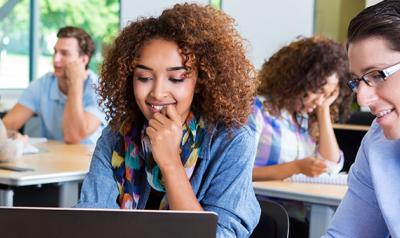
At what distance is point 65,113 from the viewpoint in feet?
12.2

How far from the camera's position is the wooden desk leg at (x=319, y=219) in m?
2.51

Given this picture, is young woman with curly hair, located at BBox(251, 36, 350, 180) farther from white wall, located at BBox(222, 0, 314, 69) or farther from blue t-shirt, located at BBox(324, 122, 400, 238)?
white wall, located at BBox(222, 0, 314, 69)

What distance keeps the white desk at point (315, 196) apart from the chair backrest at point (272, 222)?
32.1 inches

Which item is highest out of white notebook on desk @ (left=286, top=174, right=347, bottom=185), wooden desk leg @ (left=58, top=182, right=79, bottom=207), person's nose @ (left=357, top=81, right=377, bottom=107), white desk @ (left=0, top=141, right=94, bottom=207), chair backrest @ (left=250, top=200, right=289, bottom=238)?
person's nose @ (left=357, top=81, right=377, bottom=107)

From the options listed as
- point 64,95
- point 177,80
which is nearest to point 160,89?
point 177,80

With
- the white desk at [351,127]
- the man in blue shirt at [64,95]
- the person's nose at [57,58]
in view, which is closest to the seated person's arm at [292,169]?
the man in blue shirt at [64,95]

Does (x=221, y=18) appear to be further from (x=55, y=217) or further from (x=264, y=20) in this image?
(x=264, y=20)

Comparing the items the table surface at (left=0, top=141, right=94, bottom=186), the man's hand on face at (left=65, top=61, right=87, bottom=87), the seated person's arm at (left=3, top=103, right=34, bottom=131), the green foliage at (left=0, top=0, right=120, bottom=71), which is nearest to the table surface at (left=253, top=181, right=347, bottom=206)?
the table surface at (left=0, top=141, right=94, bottom=186)

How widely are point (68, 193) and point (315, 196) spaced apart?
102cm

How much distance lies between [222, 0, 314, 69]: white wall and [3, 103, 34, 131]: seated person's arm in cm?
267

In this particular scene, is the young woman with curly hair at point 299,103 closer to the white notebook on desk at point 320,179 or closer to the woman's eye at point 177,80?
the white notebook on desk at point 320,179

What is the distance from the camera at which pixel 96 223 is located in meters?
0.93

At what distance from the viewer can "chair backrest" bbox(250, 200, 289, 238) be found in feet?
5.42

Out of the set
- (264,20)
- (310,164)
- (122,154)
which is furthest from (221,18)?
(264,20)
